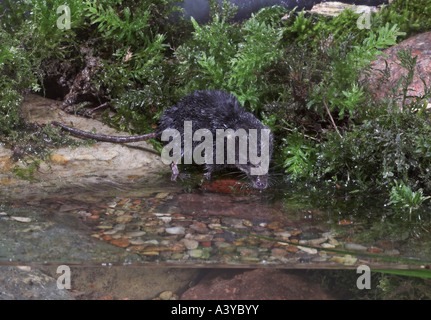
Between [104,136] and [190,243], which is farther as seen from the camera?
[104,136]

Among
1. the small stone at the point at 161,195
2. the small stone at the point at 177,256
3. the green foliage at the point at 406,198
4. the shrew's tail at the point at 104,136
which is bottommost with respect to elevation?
the small stone at the point at 177,256

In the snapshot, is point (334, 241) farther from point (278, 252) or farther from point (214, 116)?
point (214, 116)

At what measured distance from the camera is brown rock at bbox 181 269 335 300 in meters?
2.84

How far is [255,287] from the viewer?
9.55 feet

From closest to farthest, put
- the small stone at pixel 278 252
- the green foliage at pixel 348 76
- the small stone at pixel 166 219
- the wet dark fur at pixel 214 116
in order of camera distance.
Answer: the small stone at pixel 278 252, the small stone at pixel 166 219, the wet dark fur at pixel 214 116, the green foliage at pixel 348 76

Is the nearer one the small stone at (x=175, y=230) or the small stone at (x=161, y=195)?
the small stone at (x=175, y=230)

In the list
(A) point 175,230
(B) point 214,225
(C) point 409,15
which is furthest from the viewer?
(C) point 409,15

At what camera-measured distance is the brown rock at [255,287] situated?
2842 millimetres

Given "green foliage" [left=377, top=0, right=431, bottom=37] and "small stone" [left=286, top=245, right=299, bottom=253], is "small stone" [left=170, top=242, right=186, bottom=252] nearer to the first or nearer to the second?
"small stone" [left=286, top=245, right=299, bottom=253]

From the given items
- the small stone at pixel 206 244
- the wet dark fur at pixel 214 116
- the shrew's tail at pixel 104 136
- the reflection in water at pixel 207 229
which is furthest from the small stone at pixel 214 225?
the shrew's tail at pixel 104 136

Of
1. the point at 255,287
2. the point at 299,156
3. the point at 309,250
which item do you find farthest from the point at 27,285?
the point at 299,156

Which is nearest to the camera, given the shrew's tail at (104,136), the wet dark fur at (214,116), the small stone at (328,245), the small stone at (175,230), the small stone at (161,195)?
the small stone at (328,245)

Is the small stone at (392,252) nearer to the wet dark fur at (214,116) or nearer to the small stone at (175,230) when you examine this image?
the small stone at (175,230)

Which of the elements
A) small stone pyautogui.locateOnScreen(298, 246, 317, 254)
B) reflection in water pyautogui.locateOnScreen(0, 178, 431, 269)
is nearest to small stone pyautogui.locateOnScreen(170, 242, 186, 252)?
reflection in water pyautogui.locateOnScreen(0, 178, 431, 269)
